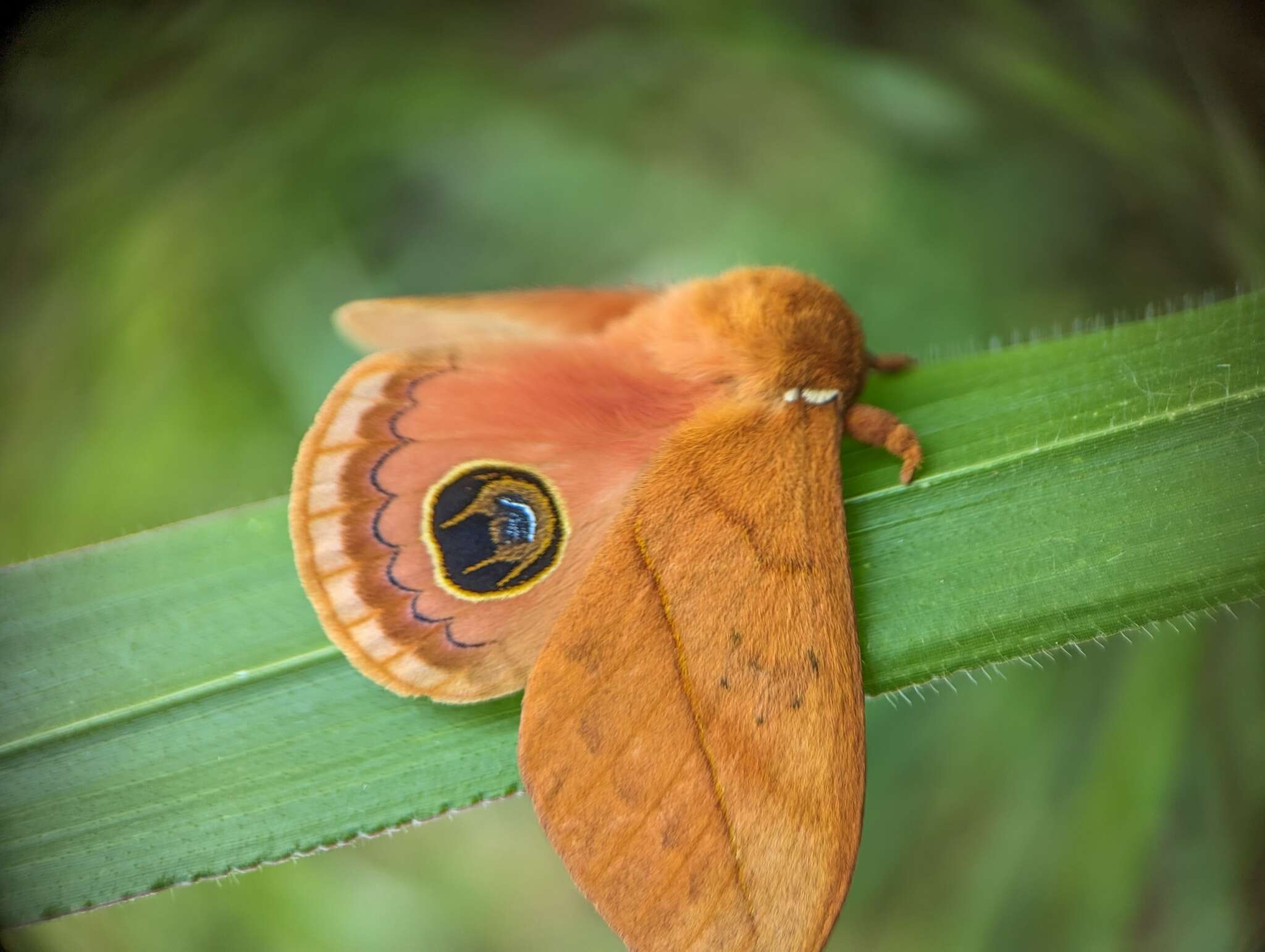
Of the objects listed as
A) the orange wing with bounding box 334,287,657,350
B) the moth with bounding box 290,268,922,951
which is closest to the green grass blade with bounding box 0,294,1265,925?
the moth with bounding box 290,268,922,951

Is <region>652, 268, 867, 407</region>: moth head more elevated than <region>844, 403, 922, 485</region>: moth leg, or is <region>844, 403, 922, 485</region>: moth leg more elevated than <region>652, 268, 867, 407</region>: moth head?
<region>652, 268, 867, 407</region>: moth head

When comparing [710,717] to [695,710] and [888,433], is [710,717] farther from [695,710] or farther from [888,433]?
[888,433]

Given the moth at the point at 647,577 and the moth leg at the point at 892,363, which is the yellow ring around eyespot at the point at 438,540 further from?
the moth leg at the point at 892,363

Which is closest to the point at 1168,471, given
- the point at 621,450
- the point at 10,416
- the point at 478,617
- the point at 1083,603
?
the point at 1083,603

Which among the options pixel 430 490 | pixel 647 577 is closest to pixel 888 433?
pixel 647 577

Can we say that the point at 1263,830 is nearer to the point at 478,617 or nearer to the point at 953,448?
the point at 953,448

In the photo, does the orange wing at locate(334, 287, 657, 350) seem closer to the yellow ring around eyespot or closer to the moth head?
the moth head
